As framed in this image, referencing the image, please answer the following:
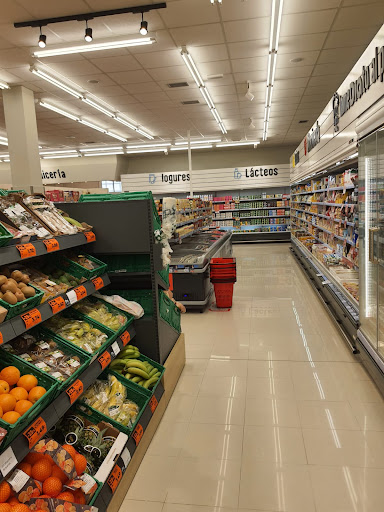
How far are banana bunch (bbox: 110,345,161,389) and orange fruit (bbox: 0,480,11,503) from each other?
1.45m

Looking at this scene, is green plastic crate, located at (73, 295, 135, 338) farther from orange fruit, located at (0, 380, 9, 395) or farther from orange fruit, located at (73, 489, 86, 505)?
orange fruit, located at (73, 489, 86, 505)

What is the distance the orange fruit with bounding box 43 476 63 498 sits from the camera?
196 centimetres

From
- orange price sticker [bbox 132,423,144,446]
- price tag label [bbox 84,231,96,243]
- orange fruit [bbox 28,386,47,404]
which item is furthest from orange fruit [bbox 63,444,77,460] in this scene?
price tag label [bbox 84,231,96,243]

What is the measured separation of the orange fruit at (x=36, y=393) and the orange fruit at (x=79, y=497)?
52 centimetres

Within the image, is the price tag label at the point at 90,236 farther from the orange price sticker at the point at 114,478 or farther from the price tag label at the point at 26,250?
the orange price sticker at the point at 114,478

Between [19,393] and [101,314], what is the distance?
1.25 m

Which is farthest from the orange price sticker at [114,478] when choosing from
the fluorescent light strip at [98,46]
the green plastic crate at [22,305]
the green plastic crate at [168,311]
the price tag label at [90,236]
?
the fluorescent light strip at [98,46]

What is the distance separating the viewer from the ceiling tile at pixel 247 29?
18.5 feet

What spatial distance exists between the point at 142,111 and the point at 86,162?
7329mm

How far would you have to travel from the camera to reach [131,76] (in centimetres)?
764

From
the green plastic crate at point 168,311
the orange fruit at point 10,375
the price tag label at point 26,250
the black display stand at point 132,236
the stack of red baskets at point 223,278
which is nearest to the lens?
the orange fruit at point 10,375

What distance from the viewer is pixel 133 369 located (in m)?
3.27

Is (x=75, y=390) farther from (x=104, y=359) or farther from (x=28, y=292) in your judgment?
(x=28, y=292)

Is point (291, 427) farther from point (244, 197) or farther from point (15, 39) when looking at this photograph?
point (244, 197)
